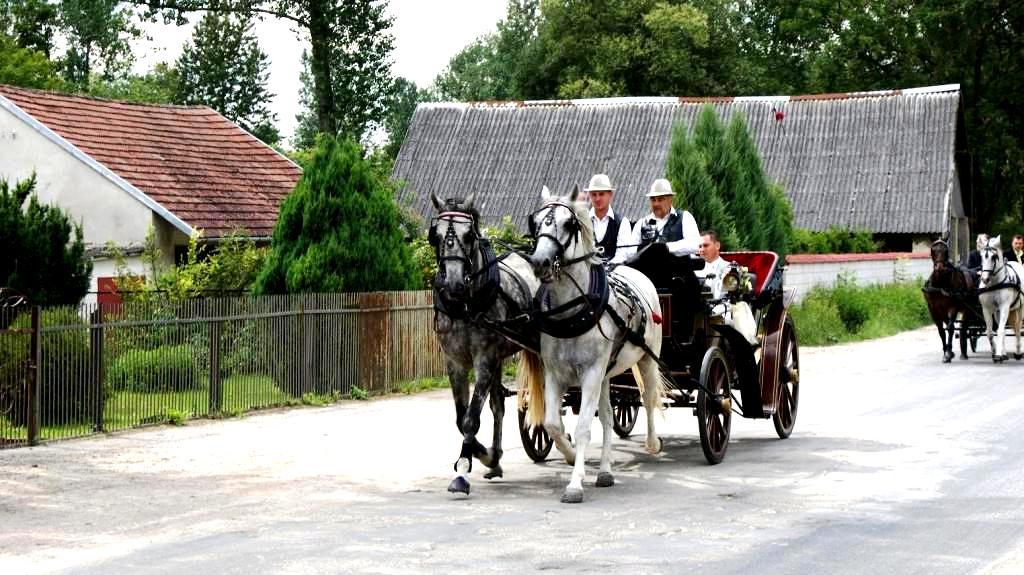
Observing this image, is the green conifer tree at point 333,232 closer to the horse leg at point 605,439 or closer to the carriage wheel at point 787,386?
the carriage wheel at point 787,386

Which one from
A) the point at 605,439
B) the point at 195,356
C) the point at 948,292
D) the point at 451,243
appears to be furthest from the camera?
the point at 948,292

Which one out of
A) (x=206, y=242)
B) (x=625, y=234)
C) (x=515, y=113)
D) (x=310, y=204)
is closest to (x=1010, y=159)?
(x=515, y=113)

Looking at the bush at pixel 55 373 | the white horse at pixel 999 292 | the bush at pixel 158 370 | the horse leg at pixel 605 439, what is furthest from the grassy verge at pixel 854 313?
the horse leg at pixel 605 439

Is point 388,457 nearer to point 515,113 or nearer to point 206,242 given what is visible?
point 206,242

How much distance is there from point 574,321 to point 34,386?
6086mm

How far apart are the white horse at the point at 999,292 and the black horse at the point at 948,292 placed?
8.5 inches

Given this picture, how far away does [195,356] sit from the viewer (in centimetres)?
1636

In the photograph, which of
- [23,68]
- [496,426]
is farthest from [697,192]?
[23,68]

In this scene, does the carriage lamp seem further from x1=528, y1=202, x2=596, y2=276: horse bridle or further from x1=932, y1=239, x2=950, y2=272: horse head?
x1=932, y1=239, x2=950, y2=272: horse head

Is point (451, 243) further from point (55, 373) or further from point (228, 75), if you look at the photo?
point (228, 75)

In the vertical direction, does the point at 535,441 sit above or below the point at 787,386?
below

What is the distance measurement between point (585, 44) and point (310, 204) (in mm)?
47306

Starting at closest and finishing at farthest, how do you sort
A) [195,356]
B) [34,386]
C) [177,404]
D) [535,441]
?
[535,441] → [34,386] → [177,404] → [195,356]

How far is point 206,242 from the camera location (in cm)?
2708
